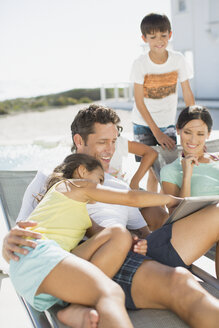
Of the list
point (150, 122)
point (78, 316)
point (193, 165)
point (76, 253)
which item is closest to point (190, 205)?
point (76, 253)

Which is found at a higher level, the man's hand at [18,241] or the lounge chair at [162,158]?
the man's hand at [18,241]

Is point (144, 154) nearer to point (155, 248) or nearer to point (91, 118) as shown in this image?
point (91, 118)

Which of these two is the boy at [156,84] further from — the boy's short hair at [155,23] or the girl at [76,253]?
the girl at [76,253]

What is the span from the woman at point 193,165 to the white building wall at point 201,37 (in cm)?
1560

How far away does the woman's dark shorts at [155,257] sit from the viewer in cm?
183

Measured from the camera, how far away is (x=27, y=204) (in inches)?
88.0

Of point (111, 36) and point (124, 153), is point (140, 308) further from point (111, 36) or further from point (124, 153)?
point (111, 36)

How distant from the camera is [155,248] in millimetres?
1985

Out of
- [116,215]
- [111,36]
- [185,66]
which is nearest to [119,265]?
[116,215]

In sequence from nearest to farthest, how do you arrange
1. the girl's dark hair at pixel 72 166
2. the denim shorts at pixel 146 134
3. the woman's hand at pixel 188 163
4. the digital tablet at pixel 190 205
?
the digital tablet at pixel 190 205 → the girl's dark hair at pixel 72 166 → the woman's hand at pixel 188 163 → the denim shorts at pixel 146 134

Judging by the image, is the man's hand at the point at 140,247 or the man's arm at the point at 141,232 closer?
the man's hand at the point at 140,247

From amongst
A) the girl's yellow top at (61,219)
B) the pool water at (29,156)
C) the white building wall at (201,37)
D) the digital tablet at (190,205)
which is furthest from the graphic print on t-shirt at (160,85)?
the white building wall at (201,37)

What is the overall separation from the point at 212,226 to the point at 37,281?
2.88 ft

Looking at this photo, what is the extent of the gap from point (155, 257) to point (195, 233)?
227 mm
